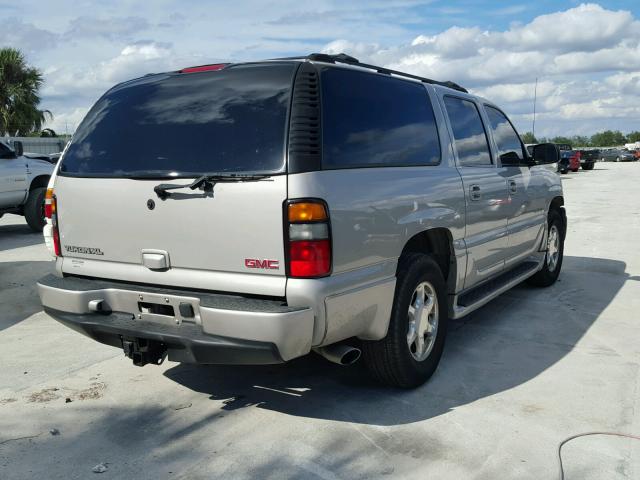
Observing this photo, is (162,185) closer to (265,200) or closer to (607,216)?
(265,200)

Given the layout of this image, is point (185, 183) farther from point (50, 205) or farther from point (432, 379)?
point (432, 379)

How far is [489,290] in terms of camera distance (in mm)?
5355

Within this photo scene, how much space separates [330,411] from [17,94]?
106 feet

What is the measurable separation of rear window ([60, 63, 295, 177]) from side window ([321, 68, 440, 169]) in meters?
0.28

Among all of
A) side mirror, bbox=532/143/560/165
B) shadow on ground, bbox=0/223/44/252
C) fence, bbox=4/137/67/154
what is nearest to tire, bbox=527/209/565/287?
side mirror, bbox=532/143/560/165

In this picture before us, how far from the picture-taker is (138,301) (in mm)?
3635

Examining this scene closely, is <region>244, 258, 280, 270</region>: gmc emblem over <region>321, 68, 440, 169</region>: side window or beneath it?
beneath

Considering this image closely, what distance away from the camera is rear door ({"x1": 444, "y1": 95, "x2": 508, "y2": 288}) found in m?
4.87

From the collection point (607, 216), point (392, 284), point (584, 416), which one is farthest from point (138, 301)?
point (607, 216)

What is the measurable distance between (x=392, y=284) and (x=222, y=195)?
1.12m

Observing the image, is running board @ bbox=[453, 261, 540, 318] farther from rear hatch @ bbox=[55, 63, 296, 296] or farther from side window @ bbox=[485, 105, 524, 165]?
rear hatch @ bbox=[55, 63, 296, 296]

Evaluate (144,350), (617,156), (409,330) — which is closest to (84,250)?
(144,350)

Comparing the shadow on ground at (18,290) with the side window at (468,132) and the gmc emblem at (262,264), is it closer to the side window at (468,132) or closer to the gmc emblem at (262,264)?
the gmc emblem at (262,264)

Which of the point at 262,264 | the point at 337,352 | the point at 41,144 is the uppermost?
Answer: the point at 41,144
